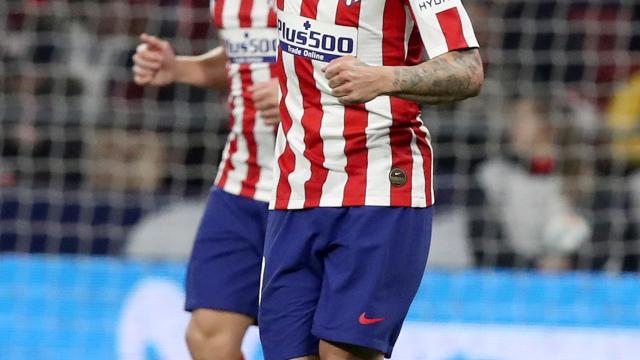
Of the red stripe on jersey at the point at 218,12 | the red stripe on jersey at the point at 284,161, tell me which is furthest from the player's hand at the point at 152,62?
the red stripe on jersey at the point at 284,161

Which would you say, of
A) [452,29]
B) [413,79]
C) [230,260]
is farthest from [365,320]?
[230,260]

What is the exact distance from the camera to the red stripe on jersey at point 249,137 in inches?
155

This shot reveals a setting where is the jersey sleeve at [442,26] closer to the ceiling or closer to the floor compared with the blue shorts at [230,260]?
closer to the ceiling

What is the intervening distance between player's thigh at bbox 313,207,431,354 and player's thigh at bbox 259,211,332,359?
0.14ft

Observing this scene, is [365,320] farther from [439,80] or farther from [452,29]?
[452,29]

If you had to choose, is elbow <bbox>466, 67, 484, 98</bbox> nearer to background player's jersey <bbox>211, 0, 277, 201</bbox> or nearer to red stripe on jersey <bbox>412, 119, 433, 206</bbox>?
red stripe on jersey <bbox>412, 119, 433, 206</bbox>

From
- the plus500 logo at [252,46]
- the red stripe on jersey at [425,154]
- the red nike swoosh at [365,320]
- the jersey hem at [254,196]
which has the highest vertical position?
the plus500 logo at [252,46]

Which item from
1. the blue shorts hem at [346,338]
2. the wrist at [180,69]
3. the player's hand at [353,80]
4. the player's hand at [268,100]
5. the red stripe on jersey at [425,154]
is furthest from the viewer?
the wrist at [180,69]

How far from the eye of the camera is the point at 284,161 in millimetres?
3189

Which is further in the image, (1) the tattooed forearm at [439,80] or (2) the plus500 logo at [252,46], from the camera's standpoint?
(2) the plus500 logo at [252,46]

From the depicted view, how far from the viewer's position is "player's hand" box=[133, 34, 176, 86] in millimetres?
4023

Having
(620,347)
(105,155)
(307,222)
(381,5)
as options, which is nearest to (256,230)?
(307,222)

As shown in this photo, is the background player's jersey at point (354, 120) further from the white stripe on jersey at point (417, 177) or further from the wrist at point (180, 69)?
the wrist at point (180, 69)

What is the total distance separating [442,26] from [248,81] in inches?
44.9
